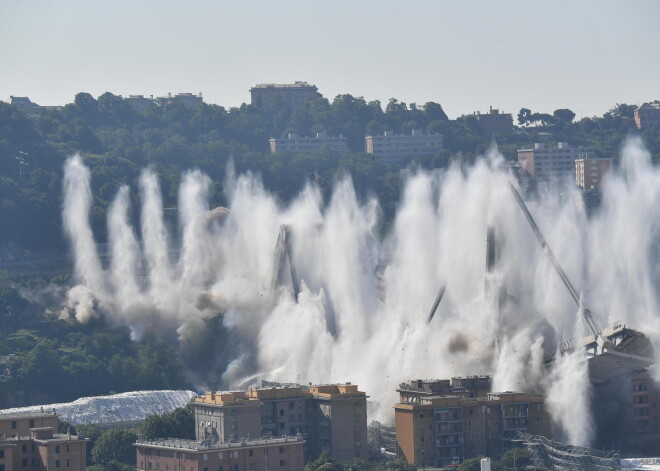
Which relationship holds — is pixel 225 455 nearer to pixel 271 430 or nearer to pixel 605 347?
pixel 271 430

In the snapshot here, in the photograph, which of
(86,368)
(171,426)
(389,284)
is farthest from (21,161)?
(171,426)

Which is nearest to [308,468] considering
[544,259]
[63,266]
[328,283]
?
[544,259]

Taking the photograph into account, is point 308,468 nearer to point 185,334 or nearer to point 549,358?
point 549,358

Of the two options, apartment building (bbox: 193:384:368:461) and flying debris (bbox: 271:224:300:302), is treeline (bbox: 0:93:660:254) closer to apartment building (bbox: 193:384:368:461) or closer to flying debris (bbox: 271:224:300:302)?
flying debris (bbox: 271:224:300:302)

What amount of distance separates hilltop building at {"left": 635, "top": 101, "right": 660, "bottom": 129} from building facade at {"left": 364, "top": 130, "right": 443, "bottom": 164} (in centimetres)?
1990

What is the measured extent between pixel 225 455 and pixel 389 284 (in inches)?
960

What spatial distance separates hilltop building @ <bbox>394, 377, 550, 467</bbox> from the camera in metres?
71.9

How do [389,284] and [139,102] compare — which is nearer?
[389,284]

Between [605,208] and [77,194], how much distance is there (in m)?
32.5

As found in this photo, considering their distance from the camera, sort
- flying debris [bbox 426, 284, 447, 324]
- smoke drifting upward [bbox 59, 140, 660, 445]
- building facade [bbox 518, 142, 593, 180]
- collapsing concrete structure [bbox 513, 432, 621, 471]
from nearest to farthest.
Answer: collapsing concrete structure [bbox 513, 432, 621, 471] < smoke drifting upward [bbox 59, 140, 660, 445] < flying debris [bbox 426, 284, 447, 324] < building facade [bbox 518, 142, 593, 180]

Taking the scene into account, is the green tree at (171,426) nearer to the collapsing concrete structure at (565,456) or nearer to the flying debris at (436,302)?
the collapsing concrete structure at (565,456)

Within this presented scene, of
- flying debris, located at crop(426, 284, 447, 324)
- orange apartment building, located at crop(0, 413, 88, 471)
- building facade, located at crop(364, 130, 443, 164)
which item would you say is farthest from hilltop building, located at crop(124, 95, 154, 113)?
orange apartment building, located at crop(0, 413, 88, 471)

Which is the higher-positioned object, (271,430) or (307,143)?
(307,143)

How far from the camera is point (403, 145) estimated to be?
524 feet
